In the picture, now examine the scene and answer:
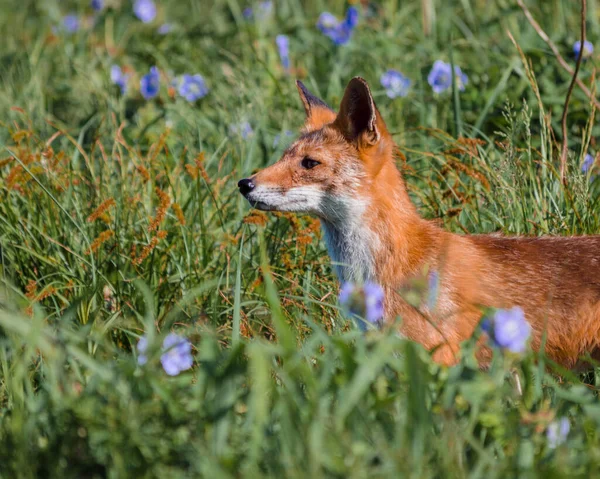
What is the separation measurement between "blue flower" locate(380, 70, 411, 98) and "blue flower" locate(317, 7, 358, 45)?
0.78 meters

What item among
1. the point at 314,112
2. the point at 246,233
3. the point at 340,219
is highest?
the point at 314,112

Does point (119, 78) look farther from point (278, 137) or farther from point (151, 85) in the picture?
point (278, 137)

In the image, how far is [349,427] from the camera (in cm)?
287

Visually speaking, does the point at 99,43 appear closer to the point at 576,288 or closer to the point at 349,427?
the point at 576,288

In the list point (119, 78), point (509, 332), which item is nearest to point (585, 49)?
point (119, 78)

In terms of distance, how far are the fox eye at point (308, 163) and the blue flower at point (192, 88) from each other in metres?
2.34

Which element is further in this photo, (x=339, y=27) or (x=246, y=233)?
(x=339, y=27)

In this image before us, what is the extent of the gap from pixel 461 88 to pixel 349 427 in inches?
155

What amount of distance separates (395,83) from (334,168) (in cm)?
Result: 211

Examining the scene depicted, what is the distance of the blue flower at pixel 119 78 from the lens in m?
7.13

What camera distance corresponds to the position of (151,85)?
7078 mm

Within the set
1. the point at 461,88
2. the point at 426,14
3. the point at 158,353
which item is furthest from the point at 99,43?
the point at 158,353

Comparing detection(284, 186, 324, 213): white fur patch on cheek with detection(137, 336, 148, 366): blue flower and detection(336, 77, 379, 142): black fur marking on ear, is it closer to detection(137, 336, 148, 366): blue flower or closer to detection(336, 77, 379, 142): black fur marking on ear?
detection(336, 77, 379, 142): black fur marking on ear

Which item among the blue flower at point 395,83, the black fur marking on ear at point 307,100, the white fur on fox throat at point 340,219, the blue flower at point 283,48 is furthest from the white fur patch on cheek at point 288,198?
the blue flower at point 283,48
